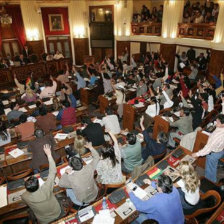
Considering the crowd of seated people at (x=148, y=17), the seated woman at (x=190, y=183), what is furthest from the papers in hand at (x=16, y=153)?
the crowd of seated people at (x=148, y=17)

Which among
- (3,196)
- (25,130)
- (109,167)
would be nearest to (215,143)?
(109,167)

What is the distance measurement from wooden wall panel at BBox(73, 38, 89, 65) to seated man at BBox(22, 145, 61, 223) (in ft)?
48.9

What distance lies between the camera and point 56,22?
1579cm

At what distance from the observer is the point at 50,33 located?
15.8 meters

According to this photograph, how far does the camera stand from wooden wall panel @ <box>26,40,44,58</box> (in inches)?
588

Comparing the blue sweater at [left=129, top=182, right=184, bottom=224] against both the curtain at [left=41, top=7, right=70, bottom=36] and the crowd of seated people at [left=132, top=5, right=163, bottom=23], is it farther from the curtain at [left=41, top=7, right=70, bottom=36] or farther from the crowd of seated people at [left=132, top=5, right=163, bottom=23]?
the curtain at [left=41, top=7, right=70, bottom=36]

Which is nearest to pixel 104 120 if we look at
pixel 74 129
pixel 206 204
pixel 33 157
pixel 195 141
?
pixel 74 129

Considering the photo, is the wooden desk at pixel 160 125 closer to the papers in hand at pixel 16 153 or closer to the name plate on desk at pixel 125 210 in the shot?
the name plate on desk at pixel 125 210

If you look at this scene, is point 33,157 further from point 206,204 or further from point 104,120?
point 206,204

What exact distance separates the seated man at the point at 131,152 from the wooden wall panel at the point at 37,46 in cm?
1355

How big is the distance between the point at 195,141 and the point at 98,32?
45.3 feet

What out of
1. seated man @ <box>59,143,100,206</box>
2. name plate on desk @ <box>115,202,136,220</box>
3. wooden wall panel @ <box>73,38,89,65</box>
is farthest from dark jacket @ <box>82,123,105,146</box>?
wooden wall panel @ <box>73,38,89,65</box>

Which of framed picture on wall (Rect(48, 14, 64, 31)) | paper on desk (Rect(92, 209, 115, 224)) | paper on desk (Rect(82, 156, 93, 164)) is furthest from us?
framed picture on wall (Rect(48, 14, 64, 31))

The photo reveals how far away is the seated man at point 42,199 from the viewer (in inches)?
123
